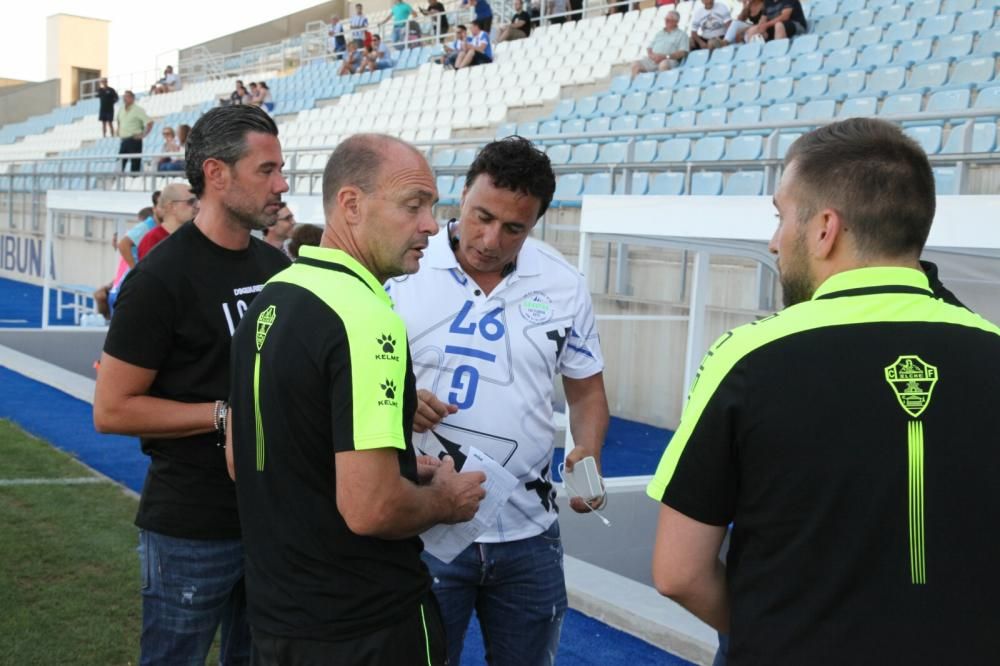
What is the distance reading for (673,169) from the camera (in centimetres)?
1068

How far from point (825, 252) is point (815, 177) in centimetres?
11

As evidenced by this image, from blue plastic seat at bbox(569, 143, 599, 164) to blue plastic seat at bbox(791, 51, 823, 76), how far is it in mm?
2390

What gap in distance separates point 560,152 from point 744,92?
235cm

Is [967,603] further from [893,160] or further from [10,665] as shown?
[10,665]

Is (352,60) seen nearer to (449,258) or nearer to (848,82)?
(848,82)

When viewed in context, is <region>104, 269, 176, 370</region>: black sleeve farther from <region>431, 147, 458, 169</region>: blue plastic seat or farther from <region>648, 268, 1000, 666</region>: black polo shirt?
<region>431, 147, 458, 169</region>: blue plastic seat

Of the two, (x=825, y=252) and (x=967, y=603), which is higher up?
(x=825, y=252)

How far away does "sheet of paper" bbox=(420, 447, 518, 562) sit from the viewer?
7.41 ft

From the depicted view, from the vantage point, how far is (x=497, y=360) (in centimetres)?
247

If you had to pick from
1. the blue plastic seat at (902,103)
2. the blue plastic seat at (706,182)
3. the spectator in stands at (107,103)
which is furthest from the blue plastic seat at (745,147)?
the spectator in stands at (107,103)

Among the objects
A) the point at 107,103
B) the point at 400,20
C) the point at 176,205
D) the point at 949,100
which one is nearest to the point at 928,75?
the point at 949,100

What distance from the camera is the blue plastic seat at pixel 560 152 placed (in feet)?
40.4

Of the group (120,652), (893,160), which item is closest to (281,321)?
(893,160)

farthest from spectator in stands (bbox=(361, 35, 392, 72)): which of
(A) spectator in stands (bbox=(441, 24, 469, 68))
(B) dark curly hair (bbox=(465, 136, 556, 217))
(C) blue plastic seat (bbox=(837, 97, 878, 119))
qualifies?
(B) dark curly hair (bbox=(465, 136, 556, 217))
